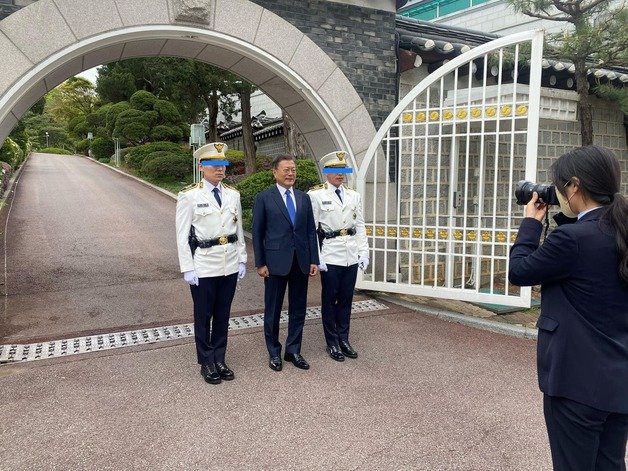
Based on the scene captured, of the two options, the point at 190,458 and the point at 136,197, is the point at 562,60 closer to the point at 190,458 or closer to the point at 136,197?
the point at 190,458

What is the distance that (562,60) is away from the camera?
7.21m

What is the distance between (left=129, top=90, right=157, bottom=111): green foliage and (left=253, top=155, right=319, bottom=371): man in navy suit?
2241 centimetres

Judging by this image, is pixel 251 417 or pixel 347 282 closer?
pixel 251 417

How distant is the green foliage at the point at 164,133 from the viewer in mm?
23672

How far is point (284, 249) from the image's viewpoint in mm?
3895

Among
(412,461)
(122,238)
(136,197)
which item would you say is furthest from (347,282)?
(136,197)

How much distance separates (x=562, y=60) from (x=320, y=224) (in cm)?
507

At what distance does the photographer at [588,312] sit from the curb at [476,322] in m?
3.25

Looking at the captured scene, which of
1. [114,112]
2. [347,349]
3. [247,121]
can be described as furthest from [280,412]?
[114,112]

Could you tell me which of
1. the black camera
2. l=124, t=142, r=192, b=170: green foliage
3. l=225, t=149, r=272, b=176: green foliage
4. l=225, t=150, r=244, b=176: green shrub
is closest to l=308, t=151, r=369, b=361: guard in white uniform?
the black camera

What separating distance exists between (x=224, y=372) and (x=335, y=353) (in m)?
0.93

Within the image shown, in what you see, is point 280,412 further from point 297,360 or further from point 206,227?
point 206,227

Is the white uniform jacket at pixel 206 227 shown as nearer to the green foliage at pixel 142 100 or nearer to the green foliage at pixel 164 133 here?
the green foliage at pixel 164 133

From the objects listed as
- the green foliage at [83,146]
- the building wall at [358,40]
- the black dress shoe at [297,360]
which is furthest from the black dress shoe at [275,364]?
the green foliage at [83,146]
